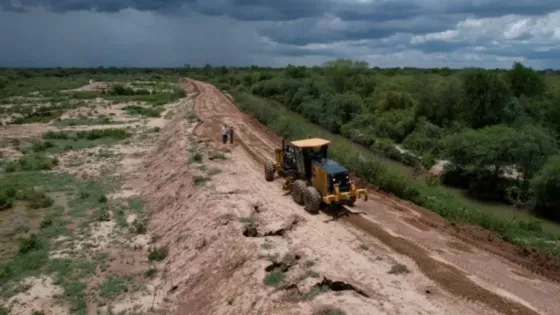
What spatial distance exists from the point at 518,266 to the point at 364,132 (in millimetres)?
31758

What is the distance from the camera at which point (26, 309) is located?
45.9ft

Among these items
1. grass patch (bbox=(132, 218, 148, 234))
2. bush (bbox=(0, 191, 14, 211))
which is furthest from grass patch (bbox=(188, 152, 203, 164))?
bush (bbox=(0, 191, 14, 211))

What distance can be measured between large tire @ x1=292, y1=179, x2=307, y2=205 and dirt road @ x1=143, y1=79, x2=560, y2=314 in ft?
1.18

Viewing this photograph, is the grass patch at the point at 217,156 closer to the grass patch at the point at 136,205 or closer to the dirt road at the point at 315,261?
the dirt road at the point at 315,261

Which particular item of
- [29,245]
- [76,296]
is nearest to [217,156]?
[29,245]

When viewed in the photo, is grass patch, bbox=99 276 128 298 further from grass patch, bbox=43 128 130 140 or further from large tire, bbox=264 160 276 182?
grass patch, bbox=43 128 130 140

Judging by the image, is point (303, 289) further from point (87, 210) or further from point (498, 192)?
point (498, 192)

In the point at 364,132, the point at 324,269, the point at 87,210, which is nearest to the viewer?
the point at 324,269

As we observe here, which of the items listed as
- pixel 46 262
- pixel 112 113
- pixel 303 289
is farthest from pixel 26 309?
pixel 112 113

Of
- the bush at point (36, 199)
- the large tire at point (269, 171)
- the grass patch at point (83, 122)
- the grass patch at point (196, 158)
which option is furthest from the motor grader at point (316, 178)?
the grass patch at point (83, 122)

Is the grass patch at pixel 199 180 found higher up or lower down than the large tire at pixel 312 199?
lower down

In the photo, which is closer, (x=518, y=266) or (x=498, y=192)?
(x=518, y=266)

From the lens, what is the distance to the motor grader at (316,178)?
16.9 meters

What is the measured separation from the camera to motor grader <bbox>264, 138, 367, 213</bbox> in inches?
666
